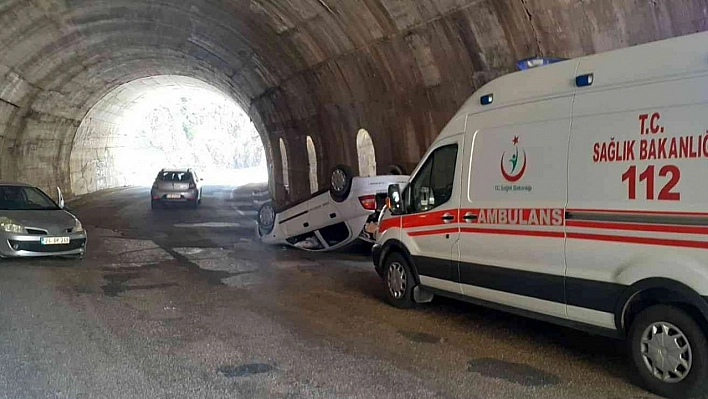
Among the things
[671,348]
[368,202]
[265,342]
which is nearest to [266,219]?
[368,202]

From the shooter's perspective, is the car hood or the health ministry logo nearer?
the health ministry logo

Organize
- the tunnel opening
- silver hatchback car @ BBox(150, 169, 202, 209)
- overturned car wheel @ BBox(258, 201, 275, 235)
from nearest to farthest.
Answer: overturned car wheel @ BBox(258, 201, 275, 235), silver hatchback car @ BBox(150, 169, 202, 209), the tunnel opening

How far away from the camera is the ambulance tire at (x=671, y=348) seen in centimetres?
493

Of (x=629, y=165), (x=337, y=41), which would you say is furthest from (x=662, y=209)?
(x=337, y=41)

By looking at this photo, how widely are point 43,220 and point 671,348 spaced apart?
403 inches

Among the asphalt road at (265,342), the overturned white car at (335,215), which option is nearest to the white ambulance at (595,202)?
the asphalt road at (265,342)

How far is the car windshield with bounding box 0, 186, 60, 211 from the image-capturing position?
12594 millimetres

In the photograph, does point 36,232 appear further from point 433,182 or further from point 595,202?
point 595,202

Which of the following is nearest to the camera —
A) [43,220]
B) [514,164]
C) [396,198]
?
[514,164]

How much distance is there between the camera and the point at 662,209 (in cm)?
515

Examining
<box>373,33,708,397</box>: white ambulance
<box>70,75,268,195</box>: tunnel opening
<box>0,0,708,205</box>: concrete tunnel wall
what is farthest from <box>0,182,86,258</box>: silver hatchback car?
<box>70,75,268,195</box>: tunnel opening

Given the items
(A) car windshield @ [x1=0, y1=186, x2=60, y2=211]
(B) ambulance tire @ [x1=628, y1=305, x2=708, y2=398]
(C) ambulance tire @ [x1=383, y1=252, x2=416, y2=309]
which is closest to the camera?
(B) ambulance tire @ [x1=628, y1=305, x2=708, y2=398]

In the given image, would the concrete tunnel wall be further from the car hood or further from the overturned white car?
the car hood

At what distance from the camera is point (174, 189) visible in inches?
979
